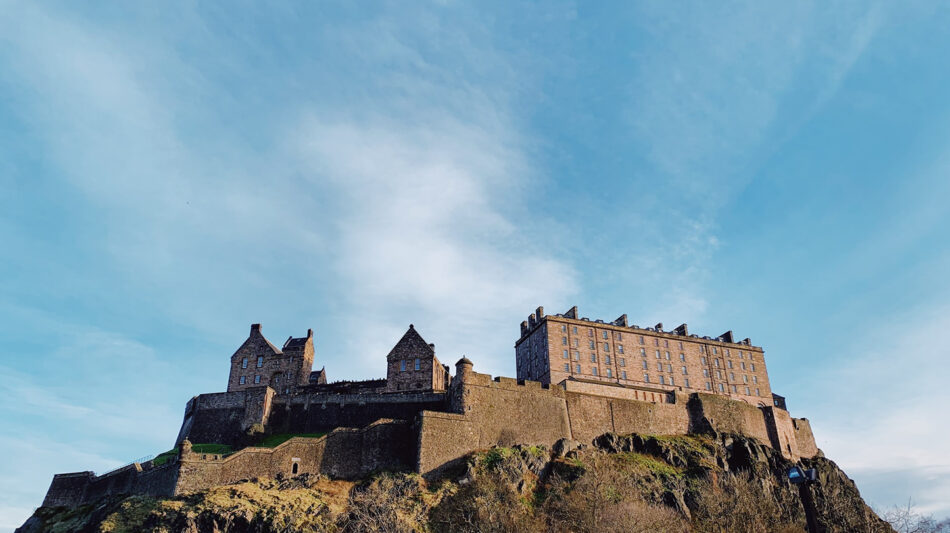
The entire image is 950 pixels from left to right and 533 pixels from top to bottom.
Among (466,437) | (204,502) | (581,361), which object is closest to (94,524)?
(204,502)

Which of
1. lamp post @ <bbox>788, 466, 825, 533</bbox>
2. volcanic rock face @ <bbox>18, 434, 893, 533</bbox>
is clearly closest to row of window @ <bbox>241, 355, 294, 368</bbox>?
volcanic rock face @ <bbox>18, 434, 893, 533</bbox>

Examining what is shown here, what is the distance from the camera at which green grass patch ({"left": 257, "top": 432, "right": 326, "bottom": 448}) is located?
5676cm

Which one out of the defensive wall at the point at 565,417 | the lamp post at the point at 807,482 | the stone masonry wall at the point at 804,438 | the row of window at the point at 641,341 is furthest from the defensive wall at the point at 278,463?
the stone masonry wall at the point at 804,438

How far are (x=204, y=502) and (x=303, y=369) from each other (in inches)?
925

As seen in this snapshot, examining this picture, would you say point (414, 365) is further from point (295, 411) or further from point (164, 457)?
point (164, 457)

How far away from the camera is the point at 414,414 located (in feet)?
193

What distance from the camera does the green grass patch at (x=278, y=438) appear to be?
56763mm

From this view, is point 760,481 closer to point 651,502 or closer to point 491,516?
point 651,502

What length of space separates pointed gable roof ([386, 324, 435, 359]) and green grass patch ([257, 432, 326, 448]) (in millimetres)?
11225

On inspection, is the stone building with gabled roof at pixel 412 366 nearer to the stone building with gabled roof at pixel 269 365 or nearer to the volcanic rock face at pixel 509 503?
the stone building with gabled roof at pixel 269 365

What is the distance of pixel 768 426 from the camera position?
74.6 meters

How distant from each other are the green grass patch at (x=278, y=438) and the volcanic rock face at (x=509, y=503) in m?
7.08

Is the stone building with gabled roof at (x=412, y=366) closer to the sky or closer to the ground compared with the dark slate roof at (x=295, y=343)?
closer to the ground

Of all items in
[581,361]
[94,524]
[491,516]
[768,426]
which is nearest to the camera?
[491,516]
